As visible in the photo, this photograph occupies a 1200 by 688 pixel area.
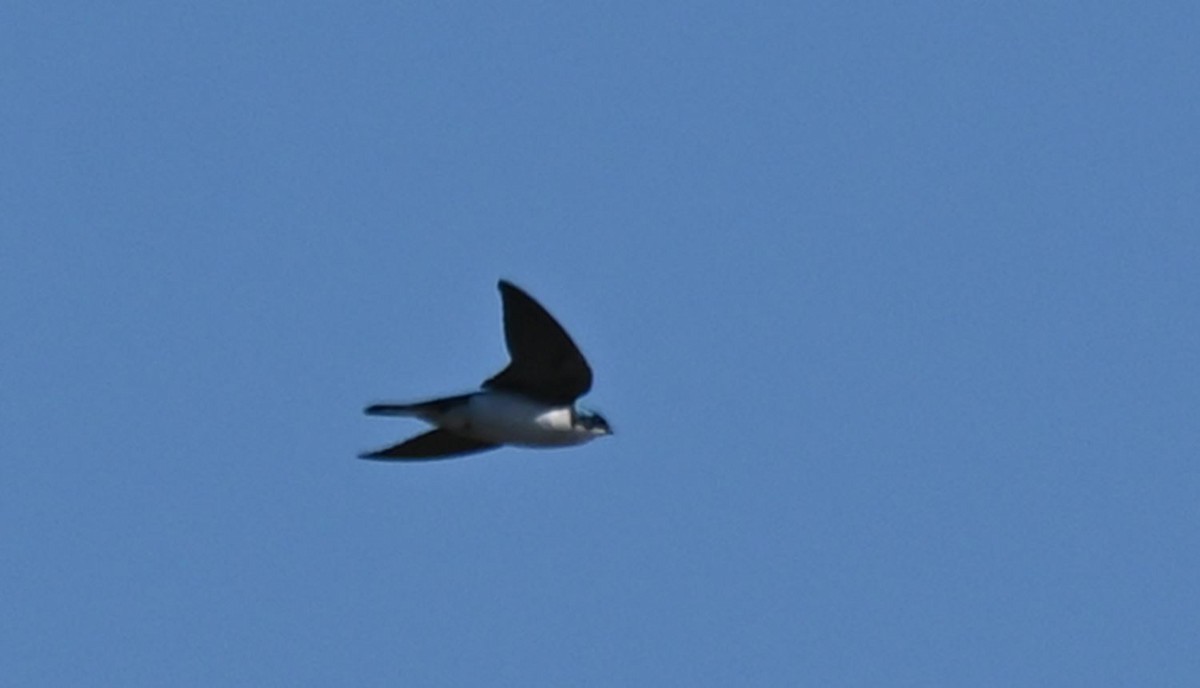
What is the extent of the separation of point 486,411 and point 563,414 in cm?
55

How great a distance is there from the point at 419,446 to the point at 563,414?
1.45 m

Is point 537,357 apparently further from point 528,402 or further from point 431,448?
point 431,448

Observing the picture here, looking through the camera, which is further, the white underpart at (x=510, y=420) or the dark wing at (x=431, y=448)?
the dark wing at (x=431, y=448)

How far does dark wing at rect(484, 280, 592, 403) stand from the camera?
87.1 feet

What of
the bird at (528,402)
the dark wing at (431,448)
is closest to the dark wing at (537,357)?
the bird at (528,402)

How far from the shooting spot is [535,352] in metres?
27.0

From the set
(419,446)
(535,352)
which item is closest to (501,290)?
(535,352)

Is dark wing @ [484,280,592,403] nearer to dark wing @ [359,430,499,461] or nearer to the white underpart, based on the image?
the white underpart

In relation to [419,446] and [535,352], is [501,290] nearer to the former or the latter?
[535,352]

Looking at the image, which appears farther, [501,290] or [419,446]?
[419,446]

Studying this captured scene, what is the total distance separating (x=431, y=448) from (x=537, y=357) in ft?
6.01

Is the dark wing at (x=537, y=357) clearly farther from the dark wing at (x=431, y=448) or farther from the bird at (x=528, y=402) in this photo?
the dark wing at (x=431, y=448)

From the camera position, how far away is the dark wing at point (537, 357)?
87.1 ft

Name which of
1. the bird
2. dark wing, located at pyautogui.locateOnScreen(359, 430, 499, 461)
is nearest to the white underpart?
the bird
